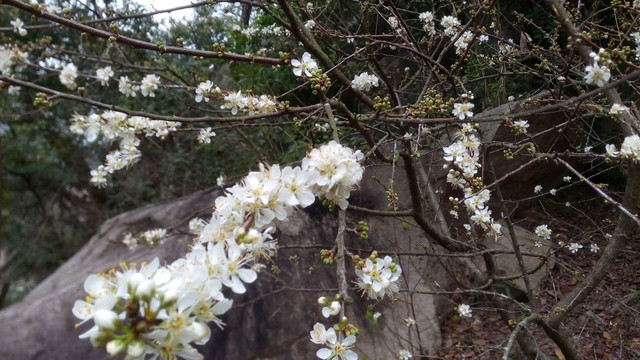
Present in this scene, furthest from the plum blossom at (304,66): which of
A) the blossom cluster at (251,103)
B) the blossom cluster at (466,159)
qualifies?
the blossom cluster at (466,159)

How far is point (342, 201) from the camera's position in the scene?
3.38ft

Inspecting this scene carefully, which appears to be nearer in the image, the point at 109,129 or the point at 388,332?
the point at 109,129

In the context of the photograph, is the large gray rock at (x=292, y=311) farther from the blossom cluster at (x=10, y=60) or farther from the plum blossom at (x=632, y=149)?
the plum blossom at (x=632, y=149)

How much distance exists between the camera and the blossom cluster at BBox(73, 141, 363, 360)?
0.73 metres

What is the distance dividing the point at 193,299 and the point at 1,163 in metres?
7.15

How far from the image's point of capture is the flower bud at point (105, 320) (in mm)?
718

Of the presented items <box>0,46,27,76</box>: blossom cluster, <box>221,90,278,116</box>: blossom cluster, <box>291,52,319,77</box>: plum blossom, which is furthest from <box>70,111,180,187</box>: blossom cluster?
<box>291,52,319,77</box>: plum blossom

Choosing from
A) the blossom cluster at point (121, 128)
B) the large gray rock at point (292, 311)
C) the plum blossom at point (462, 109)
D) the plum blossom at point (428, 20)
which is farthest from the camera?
the large gray rock at point (292, 311)

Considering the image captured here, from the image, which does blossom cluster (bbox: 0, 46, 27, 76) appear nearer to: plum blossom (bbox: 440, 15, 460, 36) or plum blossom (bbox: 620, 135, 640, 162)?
plum blossom (bbox: 440, 15, 460, 36)

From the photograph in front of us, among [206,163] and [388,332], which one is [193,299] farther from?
[206,163]

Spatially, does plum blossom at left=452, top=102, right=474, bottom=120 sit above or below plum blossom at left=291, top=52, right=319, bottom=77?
below

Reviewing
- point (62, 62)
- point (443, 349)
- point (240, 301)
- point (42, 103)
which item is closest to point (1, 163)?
point (62, 62)

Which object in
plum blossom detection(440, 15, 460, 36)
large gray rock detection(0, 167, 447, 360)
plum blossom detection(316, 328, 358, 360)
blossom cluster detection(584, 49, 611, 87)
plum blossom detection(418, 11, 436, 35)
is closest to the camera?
plum blossom detection(316, 328, 358, 360)

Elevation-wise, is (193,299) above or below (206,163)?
above
